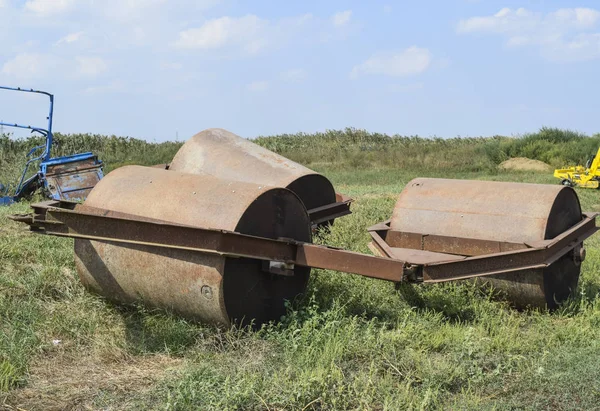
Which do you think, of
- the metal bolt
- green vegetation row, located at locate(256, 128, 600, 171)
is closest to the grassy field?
the metal bolt

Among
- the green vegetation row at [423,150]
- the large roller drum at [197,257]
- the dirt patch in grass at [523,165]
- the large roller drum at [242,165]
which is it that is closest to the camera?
the large roller drum at [197,257]

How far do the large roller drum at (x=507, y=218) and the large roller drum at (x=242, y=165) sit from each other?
5.10 feet

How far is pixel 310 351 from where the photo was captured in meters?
4.28

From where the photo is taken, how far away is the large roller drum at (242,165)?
7.00 meters

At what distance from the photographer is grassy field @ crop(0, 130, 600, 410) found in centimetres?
371

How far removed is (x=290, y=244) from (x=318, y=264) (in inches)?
10.2

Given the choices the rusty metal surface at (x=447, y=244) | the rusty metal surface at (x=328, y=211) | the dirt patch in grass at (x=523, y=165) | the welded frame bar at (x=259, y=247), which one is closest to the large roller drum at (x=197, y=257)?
the welded frame bar at (x=259, y=247)

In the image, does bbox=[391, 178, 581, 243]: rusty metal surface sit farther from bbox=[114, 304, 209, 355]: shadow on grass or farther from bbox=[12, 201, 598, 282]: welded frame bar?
bbox=[114, 304, 209, 355]: shadow on grass

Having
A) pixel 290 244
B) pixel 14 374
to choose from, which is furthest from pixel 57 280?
pixel 290 244

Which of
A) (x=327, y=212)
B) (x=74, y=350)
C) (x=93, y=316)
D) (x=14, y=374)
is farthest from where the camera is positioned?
(x=327, y=212)

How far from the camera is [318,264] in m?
4.75

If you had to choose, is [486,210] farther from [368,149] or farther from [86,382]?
[368,149]

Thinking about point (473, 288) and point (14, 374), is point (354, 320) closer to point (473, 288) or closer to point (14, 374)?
point (473, 288)

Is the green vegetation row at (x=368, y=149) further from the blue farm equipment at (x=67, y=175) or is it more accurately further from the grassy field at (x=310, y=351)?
the grassy field at (x=310, y=351)
